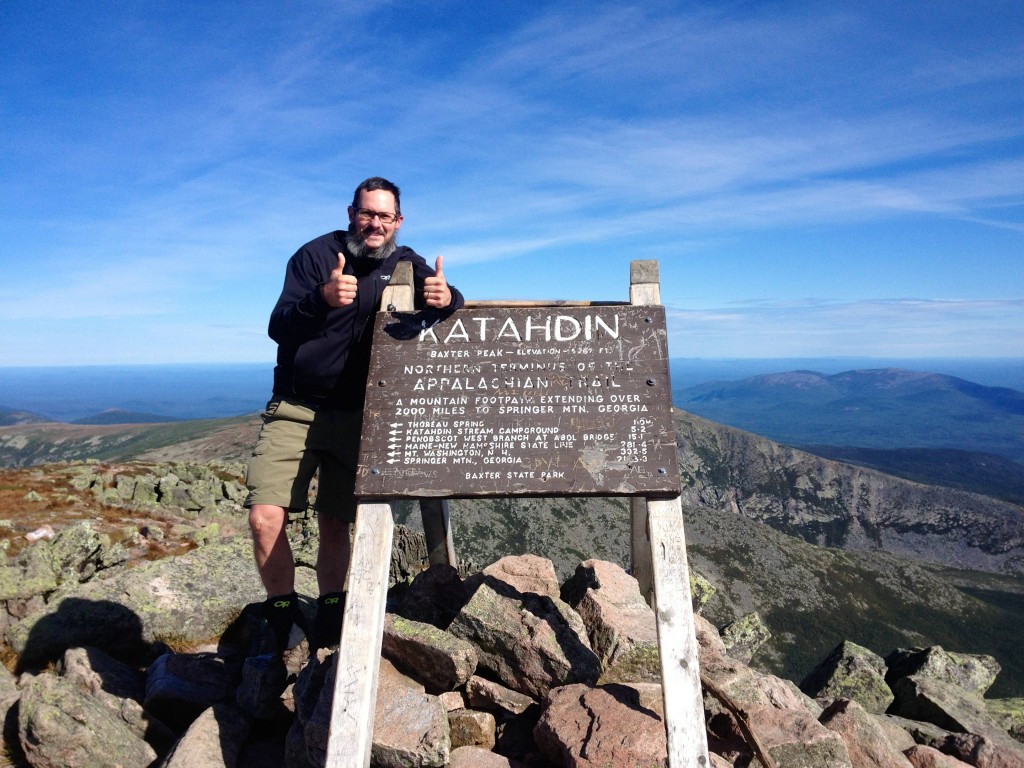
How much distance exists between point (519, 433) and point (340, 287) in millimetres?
2448

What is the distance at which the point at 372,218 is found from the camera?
8203 mm

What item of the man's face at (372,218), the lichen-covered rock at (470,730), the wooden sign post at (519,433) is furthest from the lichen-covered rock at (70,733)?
the man's face at (372,218)

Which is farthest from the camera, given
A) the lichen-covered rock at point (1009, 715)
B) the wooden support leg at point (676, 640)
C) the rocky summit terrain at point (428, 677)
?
the lichen-covered rock at point (1009, 715)

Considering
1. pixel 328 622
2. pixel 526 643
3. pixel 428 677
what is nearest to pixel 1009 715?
pixel 526 643

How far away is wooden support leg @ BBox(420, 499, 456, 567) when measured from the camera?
33.1ft

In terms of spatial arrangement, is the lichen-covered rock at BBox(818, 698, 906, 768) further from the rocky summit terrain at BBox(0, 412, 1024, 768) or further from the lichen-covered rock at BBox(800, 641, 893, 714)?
the lichen-covered rock at BBox(800, 641, 893, 714)

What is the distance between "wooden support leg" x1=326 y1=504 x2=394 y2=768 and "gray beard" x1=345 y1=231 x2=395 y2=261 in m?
3.33

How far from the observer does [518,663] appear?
768cm

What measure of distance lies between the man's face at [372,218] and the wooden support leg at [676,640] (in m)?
4.67

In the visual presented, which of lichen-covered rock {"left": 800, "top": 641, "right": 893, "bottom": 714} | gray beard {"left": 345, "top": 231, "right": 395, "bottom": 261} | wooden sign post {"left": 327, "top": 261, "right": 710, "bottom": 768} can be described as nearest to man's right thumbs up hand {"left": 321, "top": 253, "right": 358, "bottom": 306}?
wooden sign post {"left": 327, "top": 261, "right": 710, "bottom": 768}

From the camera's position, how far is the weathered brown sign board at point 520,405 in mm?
6668

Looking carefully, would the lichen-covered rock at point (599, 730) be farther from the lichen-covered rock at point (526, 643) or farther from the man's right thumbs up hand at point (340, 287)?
the man's right thumbs up hand at point (340, 287)

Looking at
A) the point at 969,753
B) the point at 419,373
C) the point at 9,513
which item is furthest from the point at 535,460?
the point at 9,513

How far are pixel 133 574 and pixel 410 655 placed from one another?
645 centimetres
